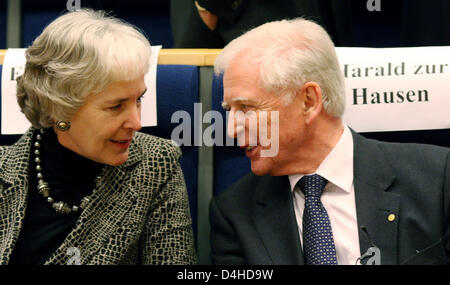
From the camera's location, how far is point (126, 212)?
1804 millimetres

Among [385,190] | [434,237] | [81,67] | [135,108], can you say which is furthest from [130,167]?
[434,237]

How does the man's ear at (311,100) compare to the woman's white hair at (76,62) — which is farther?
the man's ear at (311,100)

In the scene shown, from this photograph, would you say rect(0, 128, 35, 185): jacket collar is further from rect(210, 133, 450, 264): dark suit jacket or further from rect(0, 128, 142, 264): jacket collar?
rect(210, 133, 450, 264): dark suit jacket

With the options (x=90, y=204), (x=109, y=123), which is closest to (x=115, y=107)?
(x=109, y=123)

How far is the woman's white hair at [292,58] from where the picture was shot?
5.91 feet

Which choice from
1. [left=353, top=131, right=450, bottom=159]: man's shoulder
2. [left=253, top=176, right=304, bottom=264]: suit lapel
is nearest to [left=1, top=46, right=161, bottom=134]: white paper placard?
[left=253, top=176, right=304, bottom=264]: suit lapel

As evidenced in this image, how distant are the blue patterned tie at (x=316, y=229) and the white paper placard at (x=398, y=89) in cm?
28

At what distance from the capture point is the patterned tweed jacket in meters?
1.76

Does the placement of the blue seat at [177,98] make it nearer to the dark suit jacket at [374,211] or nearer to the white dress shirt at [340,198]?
the dark suit jacket at [374,211]

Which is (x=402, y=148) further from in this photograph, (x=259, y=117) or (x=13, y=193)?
(x=13, y=193)

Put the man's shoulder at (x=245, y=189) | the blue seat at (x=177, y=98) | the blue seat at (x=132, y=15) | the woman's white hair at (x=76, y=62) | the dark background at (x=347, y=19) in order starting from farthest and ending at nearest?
the blue seat at (x=132, y=15) < the dark background at (x=347, y=19) < the blue seat at (x=177, y=98) < the man's shoulder at (x=245, y=189) < the woman's white hair at (x=76, y=62)

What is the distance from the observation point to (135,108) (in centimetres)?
179

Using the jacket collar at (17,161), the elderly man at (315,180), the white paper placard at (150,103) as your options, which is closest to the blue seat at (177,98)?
the white paper placard at (150,103)

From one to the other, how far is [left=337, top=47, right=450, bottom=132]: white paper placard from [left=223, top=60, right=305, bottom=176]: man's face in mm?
236
